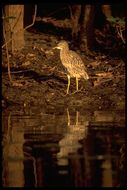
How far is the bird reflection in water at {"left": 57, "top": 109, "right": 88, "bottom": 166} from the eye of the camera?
38.3 feet

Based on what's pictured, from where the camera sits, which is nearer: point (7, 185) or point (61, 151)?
point (7, 185)

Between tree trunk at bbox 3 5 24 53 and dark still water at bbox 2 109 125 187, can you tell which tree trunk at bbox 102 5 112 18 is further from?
dark still water at bbox 2 109 125 187

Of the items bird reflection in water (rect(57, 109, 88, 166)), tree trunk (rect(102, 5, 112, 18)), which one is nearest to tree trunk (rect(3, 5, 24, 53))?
tree trunk (rect(102, 5, 112, 18))

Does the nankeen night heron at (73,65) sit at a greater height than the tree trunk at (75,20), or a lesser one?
lesser

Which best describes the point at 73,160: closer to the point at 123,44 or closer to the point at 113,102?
the point at 113,102

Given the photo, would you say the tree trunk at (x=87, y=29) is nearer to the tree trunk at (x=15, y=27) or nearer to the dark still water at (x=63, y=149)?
the tree trunk at (x=15, y=27)

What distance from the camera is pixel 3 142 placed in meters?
13.0

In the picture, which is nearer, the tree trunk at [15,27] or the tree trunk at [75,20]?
the tree trunk at [15,27]

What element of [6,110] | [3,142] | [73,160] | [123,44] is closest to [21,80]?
[6,110]

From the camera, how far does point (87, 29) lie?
78.5 ft

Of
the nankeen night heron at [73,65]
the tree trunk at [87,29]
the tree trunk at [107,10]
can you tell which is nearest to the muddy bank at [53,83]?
the nankeen night heron at [73,65]

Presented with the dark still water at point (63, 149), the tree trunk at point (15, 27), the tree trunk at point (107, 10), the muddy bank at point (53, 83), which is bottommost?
the dark still water at point (63, 149)

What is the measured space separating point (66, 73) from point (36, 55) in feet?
10.5

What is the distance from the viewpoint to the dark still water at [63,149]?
33.6 feet
